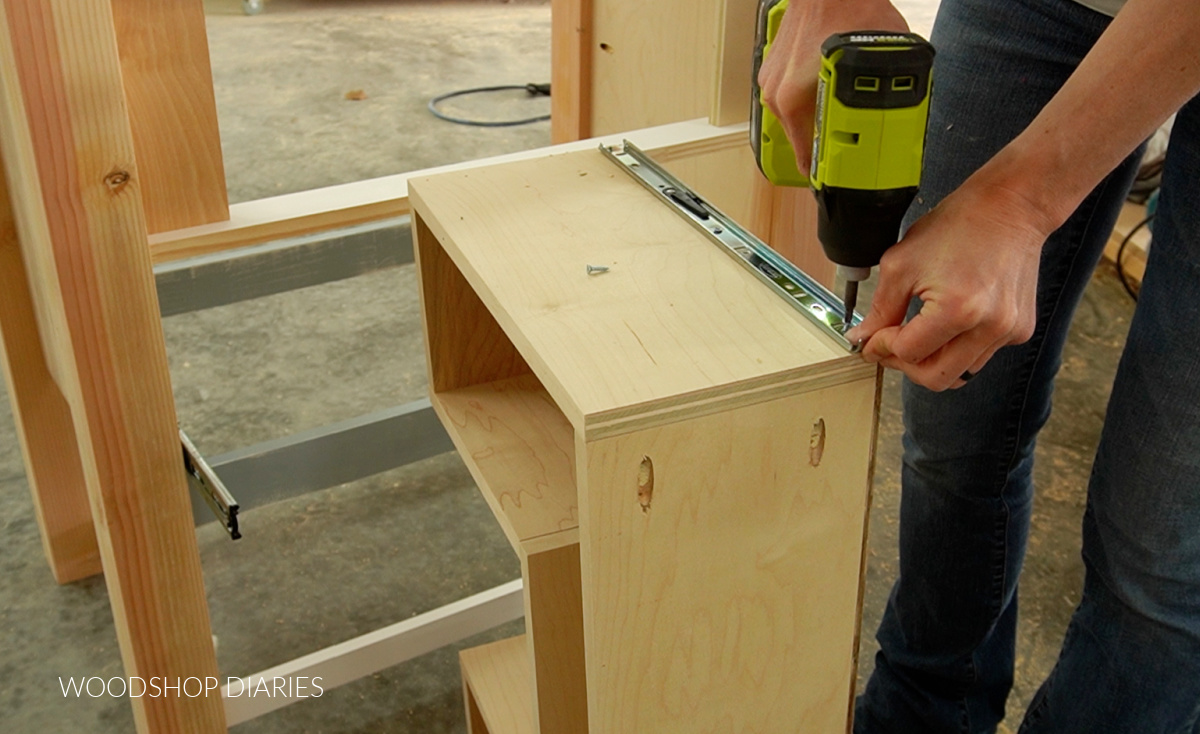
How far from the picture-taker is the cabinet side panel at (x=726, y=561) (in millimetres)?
766

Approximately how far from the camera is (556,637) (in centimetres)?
94

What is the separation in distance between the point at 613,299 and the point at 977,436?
47 cm

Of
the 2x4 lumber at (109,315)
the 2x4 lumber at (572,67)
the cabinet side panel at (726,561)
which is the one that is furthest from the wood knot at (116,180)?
the 2x4 lumber at (572,67)

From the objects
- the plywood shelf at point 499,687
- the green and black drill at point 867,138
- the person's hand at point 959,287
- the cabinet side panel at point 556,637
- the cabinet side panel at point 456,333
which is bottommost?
the plywood shelf at point 499,687

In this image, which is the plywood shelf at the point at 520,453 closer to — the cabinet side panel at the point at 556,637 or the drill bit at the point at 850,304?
the cabinet side panel at the point at 556,637

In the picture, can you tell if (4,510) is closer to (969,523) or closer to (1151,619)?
(969,523)

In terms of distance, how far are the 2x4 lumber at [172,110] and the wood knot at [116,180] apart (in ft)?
0.72

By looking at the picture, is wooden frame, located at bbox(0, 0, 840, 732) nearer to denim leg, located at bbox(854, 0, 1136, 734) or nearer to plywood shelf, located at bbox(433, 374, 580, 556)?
plywood shelf, located at bbox(433, 374, 580, 556)

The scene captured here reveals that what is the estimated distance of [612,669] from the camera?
82cm

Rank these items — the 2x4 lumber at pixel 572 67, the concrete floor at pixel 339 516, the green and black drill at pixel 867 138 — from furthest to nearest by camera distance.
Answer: the 2x4 lumber at pixel 572 67, the concrete floor at pixel 339 516, the green and black drill at pixel 867 138

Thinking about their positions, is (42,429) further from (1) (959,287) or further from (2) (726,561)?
(1) (959,287)

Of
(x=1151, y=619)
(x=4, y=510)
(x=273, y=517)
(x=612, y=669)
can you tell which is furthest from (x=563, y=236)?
(x=4, y=510)

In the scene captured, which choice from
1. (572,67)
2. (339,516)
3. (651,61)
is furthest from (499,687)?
(572,67)

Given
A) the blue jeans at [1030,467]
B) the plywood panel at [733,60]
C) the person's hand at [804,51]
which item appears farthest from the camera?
the plywood panel at [733,60]
